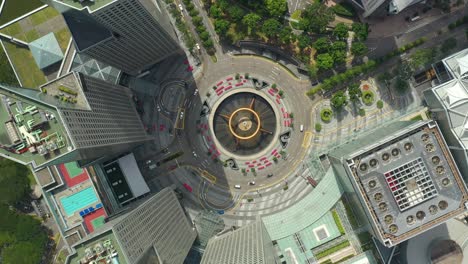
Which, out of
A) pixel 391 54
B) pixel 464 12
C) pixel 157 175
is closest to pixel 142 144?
pixel 157 175

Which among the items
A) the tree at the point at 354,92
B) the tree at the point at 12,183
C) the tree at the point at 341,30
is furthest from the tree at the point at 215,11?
the tree at the point at 12,183

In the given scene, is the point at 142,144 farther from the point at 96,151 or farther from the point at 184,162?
the point at 96,151

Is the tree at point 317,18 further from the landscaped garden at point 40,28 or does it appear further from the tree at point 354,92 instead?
the landscaped garden at point 40,28

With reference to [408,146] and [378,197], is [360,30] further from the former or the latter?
[378,197]

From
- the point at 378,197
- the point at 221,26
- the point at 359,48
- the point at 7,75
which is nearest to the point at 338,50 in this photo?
the point at 359,48

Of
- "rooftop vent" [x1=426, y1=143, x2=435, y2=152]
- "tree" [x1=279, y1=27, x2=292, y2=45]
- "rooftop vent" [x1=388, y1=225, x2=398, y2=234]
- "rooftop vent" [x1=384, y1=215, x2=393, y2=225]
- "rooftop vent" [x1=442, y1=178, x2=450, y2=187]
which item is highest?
"tree" [x1=279, y1=27, x2=292, y2=45]

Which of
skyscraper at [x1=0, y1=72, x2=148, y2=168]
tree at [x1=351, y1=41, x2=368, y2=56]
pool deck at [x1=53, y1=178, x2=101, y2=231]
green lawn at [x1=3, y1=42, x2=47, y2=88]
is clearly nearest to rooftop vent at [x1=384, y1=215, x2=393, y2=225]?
tree at [x1=351, y1=41, x2=368, y2=56]

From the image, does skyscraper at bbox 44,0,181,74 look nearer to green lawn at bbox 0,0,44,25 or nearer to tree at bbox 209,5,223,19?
tree at bbox 209,5,223,19
